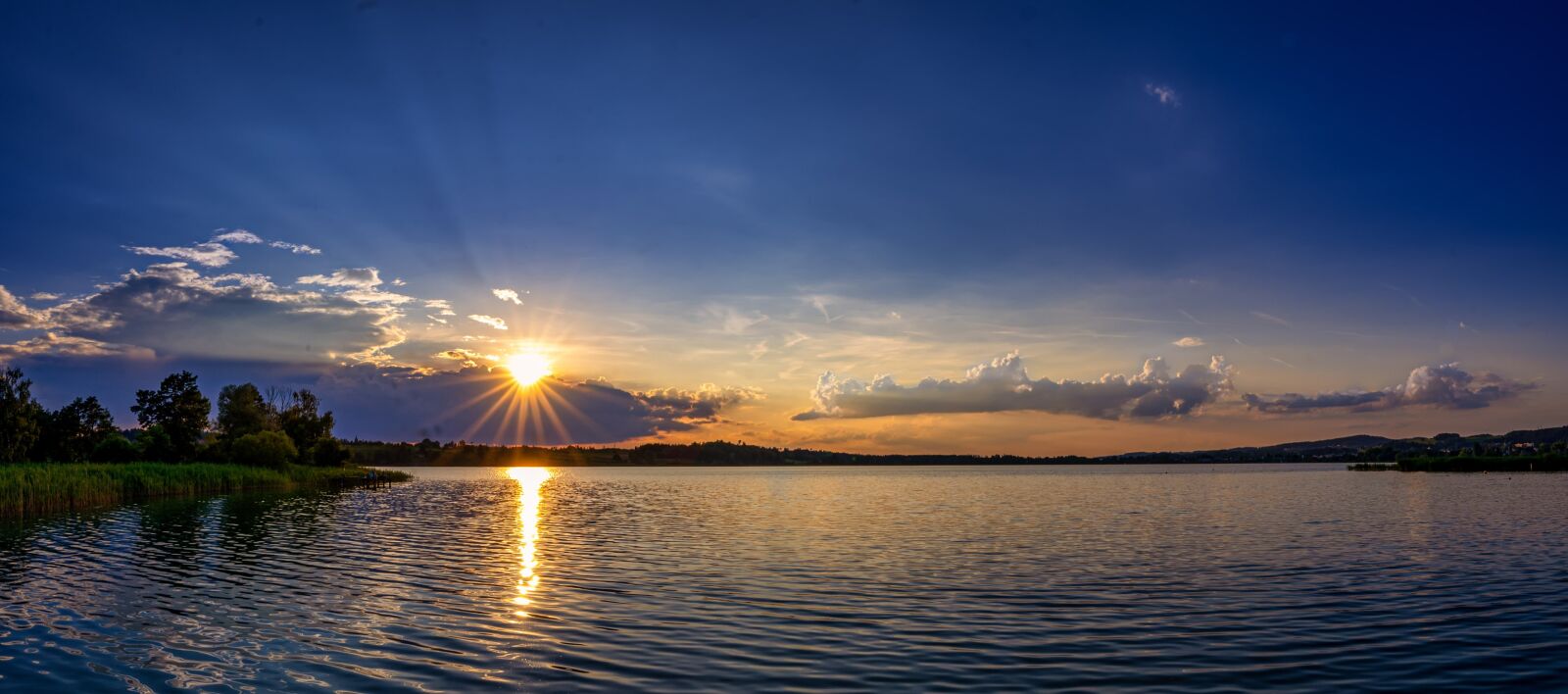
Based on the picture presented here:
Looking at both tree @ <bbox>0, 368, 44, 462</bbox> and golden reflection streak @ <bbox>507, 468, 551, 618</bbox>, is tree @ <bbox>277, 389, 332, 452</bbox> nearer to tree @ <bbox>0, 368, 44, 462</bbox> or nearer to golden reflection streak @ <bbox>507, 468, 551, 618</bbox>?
tree @ <bbox>0, 368, 44, 462</bbox>

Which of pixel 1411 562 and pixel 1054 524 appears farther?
pixel 1054 524

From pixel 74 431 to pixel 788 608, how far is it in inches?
5891

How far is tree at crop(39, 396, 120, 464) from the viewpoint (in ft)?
415

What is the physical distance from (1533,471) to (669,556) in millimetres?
184893

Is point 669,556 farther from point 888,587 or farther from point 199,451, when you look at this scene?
point 199,451

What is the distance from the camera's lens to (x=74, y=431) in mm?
129125

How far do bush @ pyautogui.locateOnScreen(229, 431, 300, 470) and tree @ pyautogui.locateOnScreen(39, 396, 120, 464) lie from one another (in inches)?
1311

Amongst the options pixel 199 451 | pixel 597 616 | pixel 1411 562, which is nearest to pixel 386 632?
pixel 597 616

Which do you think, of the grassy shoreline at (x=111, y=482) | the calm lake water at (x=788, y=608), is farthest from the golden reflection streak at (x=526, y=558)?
the grassy shoreline at (x=111, y=482)

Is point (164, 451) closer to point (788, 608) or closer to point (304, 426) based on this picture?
point (304, 426)

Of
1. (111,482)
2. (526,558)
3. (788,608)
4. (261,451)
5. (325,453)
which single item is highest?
(261,451)

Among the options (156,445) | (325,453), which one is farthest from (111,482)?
(325,453)

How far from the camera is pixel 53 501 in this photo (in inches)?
2314

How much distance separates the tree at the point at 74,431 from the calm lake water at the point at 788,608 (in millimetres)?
100970
